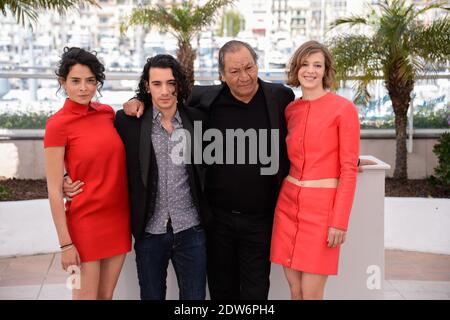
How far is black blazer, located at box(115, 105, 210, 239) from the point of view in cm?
326

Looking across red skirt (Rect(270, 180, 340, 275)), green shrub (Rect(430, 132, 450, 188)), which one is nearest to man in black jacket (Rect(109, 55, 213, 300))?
red skirt (Rect(270, 180, 340, 275))

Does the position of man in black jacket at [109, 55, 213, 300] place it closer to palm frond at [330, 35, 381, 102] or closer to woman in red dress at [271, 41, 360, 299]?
woman in red dress at [271, 41, 360, 299]

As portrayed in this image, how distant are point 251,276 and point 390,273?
2.84 meters

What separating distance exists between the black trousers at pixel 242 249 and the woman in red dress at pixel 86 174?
0.49 metres

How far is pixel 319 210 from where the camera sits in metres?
3.35

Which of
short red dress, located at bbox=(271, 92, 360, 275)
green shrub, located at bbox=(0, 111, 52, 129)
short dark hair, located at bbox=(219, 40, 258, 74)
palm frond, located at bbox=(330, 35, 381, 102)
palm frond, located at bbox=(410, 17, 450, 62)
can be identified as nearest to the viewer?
short red dress, located at bbox=(271, 92, 360, 275)

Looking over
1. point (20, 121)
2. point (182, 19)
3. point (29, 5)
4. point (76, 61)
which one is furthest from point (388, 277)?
point (182, 19)

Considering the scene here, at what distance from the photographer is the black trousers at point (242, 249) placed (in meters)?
3.51

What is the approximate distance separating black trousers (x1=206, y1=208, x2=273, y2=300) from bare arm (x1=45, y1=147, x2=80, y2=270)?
74 cm

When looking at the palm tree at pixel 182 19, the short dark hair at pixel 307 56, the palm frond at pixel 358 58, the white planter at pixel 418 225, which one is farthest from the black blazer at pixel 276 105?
the palm tree at pixel 182 19

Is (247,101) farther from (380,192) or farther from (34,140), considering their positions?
(34,140)

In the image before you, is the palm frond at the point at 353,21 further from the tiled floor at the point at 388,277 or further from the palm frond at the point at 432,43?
the tiled floor at the point at 388,277

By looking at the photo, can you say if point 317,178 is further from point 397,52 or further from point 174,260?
point 397,52
